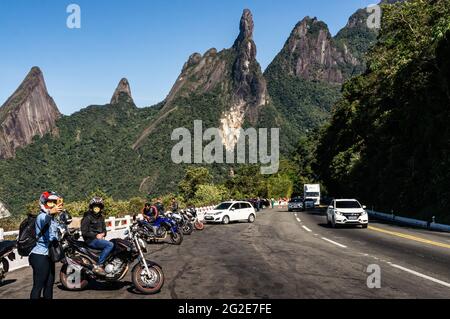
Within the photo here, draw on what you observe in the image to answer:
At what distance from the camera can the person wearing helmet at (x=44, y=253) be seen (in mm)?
6754

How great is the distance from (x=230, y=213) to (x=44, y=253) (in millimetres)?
25010

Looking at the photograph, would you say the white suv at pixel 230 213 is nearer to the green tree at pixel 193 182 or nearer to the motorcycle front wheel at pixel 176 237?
the motorcycle front wheel at pixel 176 237

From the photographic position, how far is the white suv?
1220 inches

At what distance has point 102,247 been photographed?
356 inches

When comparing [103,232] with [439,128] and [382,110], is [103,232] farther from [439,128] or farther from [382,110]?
[382,110]

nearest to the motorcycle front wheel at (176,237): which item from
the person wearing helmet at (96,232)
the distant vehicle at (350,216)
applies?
the person wearing helmet at (96,232)

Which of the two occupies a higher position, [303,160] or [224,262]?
[303,160]

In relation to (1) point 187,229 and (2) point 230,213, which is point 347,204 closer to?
(1) point 187,229

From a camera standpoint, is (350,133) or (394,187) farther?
(350,133)

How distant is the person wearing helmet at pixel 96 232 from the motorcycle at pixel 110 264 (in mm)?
86

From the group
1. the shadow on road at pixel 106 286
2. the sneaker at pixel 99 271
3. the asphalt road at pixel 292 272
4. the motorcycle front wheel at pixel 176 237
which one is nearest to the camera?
the asphalt road at pixel 292 272
